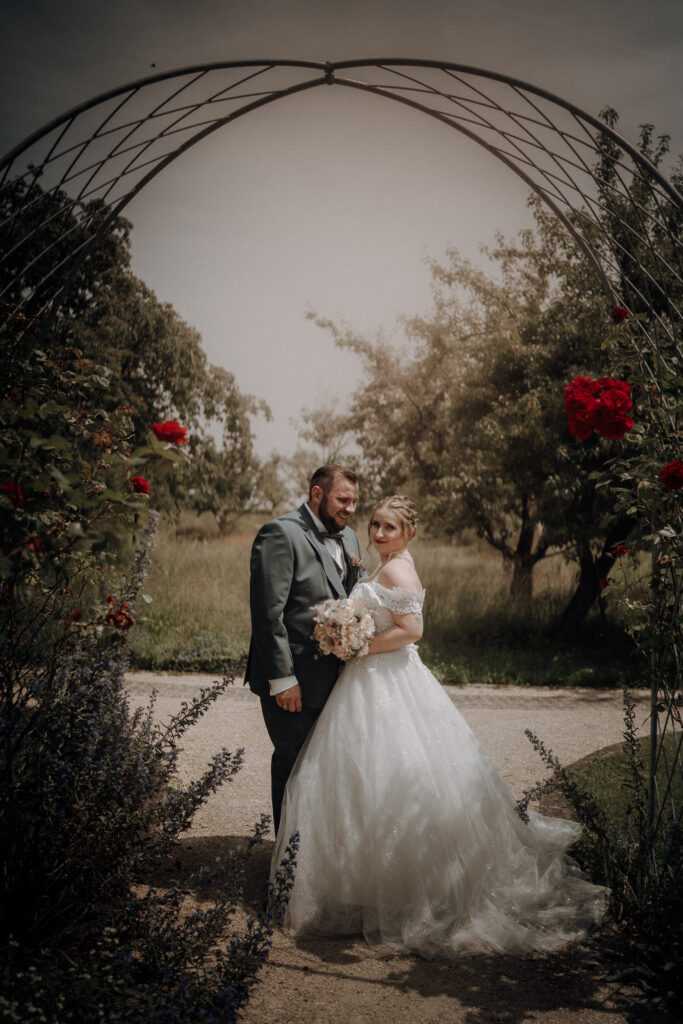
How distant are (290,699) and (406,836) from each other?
0.76m

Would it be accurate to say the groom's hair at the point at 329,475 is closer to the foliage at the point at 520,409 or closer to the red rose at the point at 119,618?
the red rose at the point at 119,618

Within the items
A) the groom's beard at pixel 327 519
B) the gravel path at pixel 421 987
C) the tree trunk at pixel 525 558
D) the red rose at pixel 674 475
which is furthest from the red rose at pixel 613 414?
the tree trunk at pixel 525 558

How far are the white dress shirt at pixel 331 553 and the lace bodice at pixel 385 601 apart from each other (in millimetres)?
361

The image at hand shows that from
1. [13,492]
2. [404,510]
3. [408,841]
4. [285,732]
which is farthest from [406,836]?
[13,492]

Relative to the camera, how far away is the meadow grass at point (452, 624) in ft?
27.3

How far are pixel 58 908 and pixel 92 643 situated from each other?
134 cm

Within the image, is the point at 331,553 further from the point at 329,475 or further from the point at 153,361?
the point at 153,361

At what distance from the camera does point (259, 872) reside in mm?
3568

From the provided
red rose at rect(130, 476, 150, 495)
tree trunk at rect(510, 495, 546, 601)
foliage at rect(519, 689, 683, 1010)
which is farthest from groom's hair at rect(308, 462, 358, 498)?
tree trunk at rect(510, 495, 546, 601)

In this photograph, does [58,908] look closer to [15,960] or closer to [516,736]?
[15,960]

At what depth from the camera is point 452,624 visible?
399 inches

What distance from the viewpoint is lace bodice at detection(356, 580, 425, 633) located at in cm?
329

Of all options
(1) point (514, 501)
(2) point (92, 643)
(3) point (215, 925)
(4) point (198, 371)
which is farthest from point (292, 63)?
(4) point (198, 371)

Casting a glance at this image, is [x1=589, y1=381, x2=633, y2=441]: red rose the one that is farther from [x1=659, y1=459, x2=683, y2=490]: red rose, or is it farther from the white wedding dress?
the white wedding dress
